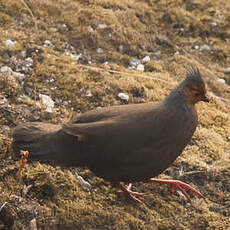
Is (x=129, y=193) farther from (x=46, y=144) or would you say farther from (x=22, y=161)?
(x=22, y=161)

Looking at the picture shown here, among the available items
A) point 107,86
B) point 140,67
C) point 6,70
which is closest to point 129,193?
point 107,86

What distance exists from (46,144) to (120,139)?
71 centimetres

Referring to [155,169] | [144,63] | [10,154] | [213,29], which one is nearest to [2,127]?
[10,154]

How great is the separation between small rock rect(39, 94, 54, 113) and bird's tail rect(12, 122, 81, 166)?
34.0 inches

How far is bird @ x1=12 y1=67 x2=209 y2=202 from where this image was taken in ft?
12.4

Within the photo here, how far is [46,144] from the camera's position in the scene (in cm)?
396

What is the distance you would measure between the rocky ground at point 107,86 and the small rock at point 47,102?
0.01 m

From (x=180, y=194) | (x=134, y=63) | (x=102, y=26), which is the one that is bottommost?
(x=180, y=194)

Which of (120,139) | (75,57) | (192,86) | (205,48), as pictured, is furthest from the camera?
(205,48)

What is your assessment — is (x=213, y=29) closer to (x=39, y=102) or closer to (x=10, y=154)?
(x=39, y=102)

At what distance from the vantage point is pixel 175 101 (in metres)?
4.03

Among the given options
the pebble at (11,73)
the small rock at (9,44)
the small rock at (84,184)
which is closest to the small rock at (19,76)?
the pebble at (11,73)

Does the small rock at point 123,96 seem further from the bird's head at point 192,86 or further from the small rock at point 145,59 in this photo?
the bird's head at point 192,86

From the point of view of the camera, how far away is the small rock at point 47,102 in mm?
4965
